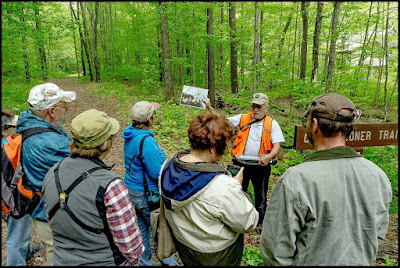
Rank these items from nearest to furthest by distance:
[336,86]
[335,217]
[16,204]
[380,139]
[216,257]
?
[335,217] → [216,257] → [16,204] → [380,139] → [336,86]

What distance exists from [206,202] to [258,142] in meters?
2.30

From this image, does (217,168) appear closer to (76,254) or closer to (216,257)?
(216,257)

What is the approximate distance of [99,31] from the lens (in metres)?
23.8

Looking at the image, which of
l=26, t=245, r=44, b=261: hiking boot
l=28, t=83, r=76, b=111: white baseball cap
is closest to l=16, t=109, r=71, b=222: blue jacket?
l=28, t=83, r=76, b=111: white baseball cap

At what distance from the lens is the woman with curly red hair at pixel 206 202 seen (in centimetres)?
163

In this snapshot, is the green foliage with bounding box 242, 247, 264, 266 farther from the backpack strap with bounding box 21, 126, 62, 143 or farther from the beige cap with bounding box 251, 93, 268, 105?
the backpack strap with bounding box 21, 126, 62, 143

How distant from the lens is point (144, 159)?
2.62 meters

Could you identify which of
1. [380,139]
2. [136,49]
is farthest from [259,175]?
[136,49]

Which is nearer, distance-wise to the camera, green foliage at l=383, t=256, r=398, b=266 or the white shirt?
green foliage at l=383, t=256, r=398, b=266

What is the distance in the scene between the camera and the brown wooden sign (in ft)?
9.51

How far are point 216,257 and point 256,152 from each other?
2.19 metres

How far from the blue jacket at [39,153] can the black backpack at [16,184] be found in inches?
2.0

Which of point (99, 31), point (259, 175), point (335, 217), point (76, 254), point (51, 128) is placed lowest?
point (259, 175)

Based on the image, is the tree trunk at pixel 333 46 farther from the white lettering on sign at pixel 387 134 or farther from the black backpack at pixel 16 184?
the black backpack at pixel 16 184
